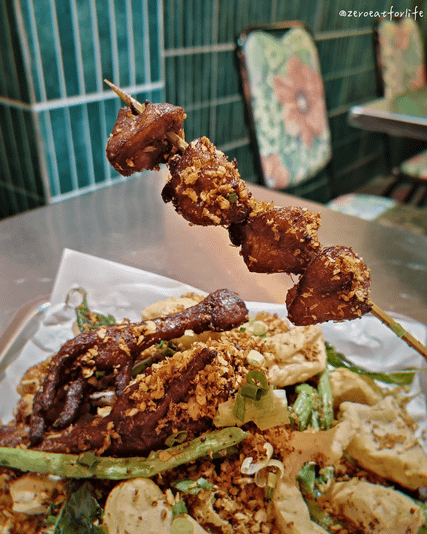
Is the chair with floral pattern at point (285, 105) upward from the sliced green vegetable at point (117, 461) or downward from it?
upward

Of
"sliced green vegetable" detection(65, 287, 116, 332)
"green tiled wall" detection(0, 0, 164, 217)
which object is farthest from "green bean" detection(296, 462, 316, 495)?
"green tiled wall" detection(0, 0, 164, 217)

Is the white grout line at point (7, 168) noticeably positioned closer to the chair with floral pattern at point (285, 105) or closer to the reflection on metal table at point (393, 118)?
the chair with floral pattern at point (285, 105)

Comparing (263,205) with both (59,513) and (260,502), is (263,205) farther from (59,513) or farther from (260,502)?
(59,513)

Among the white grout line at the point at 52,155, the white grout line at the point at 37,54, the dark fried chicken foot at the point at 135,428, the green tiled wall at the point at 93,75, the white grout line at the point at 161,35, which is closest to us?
the dark fried chicken foot at the point at 135,428

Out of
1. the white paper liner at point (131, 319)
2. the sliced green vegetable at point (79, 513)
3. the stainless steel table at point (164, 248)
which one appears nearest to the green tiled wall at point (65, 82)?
the stainless steel table at point (164, 248)

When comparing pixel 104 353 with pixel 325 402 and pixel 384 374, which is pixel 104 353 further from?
pixel 384 374
